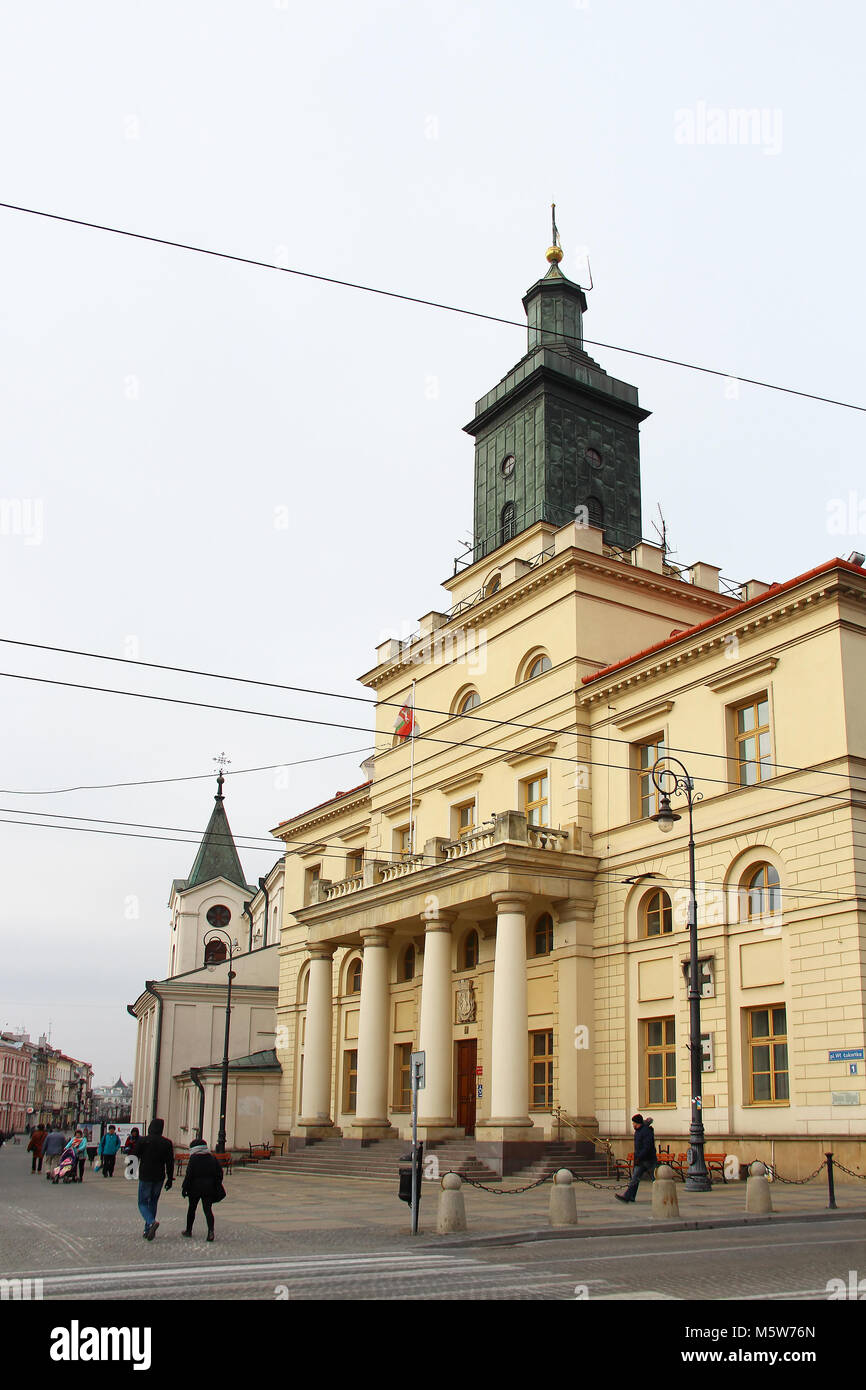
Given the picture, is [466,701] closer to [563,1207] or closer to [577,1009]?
[577,1009]

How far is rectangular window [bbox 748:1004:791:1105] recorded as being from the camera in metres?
26.4

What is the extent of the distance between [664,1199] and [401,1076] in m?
22.7

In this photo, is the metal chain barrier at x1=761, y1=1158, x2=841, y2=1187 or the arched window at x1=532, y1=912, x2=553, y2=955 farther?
the arched window at x1=532, y1=912, x2=553, y2=955

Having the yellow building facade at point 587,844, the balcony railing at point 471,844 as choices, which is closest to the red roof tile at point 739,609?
the yellow building facade at point 587,844

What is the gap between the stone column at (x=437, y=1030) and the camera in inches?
1323

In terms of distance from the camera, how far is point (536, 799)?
35.8 meters

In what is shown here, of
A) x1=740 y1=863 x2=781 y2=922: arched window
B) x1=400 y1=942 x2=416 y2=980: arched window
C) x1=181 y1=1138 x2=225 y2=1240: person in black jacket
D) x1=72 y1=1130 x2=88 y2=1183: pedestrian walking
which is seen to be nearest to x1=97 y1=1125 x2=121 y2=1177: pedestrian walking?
x1=72 y1=1130 x2=88 y2=1183: pedestrian walking

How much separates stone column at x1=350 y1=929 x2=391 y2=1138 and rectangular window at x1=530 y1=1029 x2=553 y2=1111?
6.44 metres

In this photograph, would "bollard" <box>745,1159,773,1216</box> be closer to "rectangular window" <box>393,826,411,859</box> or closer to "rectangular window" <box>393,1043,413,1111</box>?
"rectangular window" <box>393,1043,413,1111</box>

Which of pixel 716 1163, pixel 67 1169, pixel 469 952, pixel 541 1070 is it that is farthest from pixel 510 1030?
pixel 67 1169

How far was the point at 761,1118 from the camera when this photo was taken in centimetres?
2653

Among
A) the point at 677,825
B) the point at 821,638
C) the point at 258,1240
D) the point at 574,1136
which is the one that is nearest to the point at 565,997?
the point at 574,1136

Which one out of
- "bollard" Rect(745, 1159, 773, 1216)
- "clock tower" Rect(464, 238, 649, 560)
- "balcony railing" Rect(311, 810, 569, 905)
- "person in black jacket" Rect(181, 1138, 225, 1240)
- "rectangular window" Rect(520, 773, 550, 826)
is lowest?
"bollard" Rect(745, 1159, 773, 1216)
